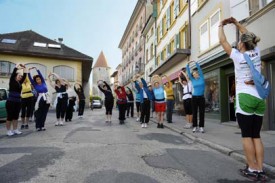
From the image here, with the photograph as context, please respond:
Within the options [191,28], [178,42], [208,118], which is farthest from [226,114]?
[178,42]

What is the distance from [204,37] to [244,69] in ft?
39.8

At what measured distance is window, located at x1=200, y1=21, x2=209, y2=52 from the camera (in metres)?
15.4

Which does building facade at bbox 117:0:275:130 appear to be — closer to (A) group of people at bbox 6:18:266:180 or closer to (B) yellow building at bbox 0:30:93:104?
(A) group of people at bbox 6:18:266:180

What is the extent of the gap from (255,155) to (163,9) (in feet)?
78.3

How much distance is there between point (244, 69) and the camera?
4141mm

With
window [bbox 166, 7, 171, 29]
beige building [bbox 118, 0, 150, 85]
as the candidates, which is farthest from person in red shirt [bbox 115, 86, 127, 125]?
beige building [bbox 118, 0, 150, 85]

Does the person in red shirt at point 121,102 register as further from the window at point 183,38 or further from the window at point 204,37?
the window at point 183,38

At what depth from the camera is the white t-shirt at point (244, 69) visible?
4.07 meters

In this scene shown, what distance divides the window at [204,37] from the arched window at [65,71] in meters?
26.8

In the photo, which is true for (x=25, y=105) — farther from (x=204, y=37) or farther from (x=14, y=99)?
(x=204, y=37)

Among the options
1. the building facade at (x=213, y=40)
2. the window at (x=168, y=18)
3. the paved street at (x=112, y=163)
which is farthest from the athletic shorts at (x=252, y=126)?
the window at (x=168, y=18)

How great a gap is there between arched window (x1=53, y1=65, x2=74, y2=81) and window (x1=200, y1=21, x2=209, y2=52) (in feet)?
87.8

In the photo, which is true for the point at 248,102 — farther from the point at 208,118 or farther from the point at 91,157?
the point at 208,118

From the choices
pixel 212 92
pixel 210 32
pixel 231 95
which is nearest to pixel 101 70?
pixel 210 32
